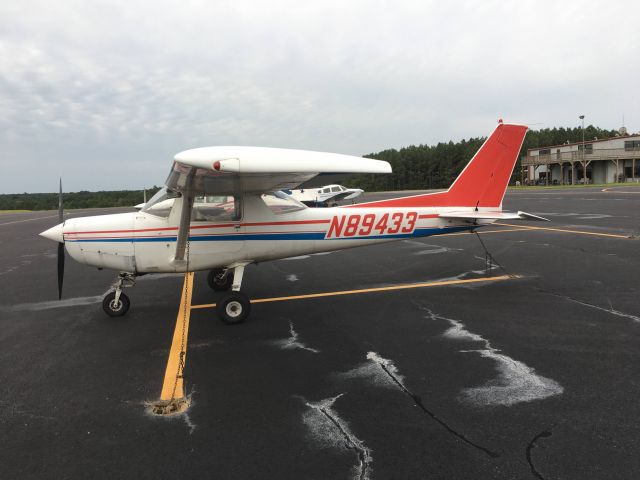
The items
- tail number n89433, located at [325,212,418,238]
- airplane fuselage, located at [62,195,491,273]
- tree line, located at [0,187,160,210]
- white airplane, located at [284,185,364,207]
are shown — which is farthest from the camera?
tree line, located at [0,187,160,210]

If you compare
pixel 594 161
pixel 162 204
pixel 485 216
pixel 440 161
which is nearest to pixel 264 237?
pixel 162 204

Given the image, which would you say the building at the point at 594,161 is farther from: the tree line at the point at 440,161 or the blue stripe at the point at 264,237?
the blue stripe at the point at 264,237

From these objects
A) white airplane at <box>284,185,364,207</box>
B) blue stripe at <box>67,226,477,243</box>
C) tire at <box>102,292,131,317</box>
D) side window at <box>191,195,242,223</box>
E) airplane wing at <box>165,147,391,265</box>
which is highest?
white airplane at <box>284,185,364,207</box>

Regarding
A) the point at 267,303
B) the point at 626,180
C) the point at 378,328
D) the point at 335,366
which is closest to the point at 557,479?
the point at 335,366

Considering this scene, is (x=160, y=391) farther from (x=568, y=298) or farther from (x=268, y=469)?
(x=568, y=298)

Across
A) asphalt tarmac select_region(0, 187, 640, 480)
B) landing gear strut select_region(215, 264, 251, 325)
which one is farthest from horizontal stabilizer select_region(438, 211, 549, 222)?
landing gear strut select_region(215, 264, 251, 325)

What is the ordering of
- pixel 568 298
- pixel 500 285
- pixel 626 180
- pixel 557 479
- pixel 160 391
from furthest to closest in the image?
pixel 626 180 → pixel 500 285 → pixel 568 298 → pixel 160 391 → pixel 557 479

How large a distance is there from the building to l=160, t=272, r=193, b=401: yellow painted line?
5972 centimetres

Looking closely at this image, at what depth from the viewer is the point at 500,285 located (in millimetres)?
7863

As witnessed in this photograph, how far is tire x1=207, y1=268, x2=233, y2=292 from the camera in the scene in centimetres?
799

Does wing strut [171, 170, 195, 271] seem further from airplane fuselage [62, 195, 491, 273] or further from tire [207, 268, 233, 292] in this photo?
tire [207, 268, 233, 292]

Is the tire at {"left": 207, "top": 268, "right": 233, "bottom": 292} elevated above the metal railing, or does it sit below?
below

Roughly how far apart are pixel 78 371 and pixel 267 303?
3.16 meters

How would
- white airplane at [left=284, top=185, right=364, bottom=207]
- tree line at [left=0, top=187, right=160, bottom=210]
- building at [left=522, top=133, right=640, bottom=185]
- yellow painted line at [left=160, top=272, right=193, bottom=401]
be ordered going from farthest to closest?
1. tree line at [left=0, top=187, right=160, bottom=210]
2. building at [left=522, top=133, right=640, bottom=185]
3. white airplane at [left=284, top=185, right=364, bottom=207]
4. yellow painted line at [left=160, top=272, right=193, bottom=401]
